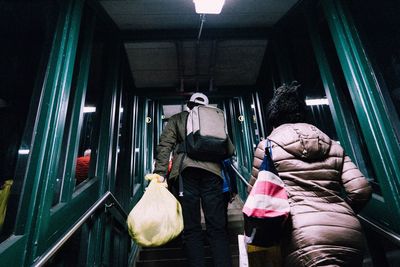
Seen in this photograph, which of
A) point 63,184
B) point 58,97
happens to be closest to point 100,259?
point 63,184

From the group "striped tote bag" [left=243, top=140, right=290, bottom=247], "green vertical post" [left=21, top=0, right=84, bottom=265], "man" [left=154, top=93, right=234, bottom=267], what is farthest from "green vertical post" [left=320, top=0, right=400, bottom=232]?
"green vertical post" [left=21, top=0, right=84, bottom=265]

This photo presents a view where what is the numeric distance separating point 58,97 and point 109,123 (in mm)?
1009

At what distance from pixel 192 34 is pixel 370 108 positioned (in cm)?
240

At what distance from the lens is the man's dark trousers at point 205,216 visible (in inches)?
73.4

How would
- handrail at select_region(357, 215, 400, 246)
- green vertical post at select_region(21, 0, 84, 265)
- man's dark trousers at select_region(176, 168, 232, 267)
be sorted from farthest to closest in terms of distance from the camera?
man's dark trousers at select_region(176, 168, 232, 267), green vertical post at select_region(21, 0, 84, 265), handrail at select_region(357, 215, 400, 246)

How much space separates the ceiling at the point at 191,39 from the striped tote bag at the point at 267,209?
238 cm

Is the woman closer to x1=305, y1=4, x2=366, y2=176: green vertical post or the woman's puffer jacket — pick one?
the woman's puffer jacket

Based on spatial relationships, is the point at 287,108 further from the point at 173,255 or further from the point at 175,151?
the point at 173,255

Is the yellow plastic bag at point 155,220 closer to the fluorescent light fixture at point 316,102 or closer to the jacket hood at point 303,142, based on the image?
the jacket hood at point 303,142

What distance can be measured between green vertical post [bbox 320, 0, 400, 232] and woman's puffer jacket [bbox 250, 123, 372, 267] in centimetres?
41

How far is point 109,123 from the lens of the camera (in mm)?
2607

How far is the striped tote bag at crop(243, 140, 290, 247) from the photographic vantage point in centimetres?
111

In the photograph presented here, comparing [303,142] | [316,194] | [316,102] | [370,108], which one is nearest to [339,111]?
[370,108]

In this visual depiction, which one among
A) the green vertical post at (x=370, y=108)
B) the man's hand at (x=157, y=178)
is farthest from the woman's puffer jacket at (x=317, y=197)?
the man's hand at (x=157, y=178)
